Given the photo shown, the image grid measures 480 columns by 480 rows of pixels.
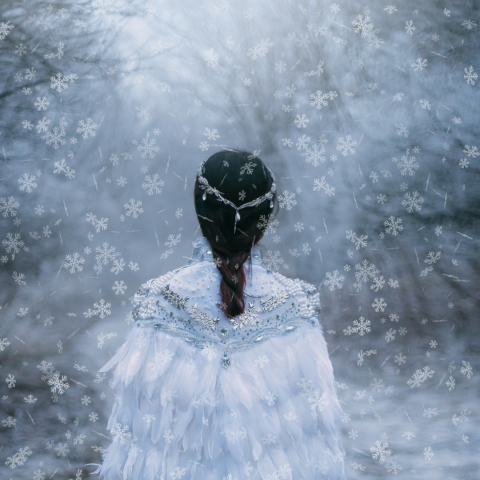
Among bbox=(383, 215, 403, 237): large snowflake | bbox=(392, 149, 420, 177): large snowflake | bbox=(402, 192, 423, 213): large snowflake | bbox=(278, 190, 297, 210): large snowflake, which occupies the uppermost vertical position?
bbox=(392, 149, 420, 177): large snowflake

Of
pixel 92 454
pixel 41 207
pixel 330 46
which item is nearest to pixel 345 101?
pixel 330 46

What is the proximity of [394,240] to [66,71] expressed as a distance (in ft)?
6.66

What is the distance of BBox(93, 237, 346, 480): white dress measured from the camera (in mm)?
1160

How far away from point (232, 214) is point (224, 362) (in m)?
0.33

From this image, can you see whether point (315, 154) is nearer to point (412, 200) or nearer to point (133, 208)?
point (412, 200)

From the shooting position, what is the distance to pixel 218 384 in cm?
116

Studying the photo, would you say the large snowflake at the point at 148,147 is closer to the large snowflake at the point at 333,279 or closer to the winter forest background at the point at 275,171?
the winter forest background at the point at 275,171

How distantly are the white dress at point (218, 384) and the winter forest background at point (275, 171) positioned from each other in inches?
55.5

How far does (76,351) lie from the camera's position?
105 inches

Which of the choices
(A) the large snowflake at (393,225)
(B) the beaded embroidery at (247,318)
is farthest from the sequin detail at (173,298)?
(A) the large snowflake at (393,225)

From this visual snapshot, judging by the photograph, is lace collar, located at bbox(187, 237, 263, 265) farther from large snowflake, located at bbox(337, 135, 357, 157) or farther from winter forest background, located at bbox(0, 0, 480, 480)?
large snowflake, located at bbox(337, 135, 357, 157)

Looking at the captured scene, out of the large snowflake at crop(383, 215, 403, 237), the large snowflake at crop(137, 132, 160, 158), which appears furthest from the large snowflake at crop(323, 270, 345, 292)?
the large snowflake at crop(137, 132, 160, 158)

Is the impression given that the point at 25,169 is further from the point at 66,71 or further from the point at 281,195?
the point at 281,195

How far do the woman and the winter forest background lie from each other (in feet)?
4.70
